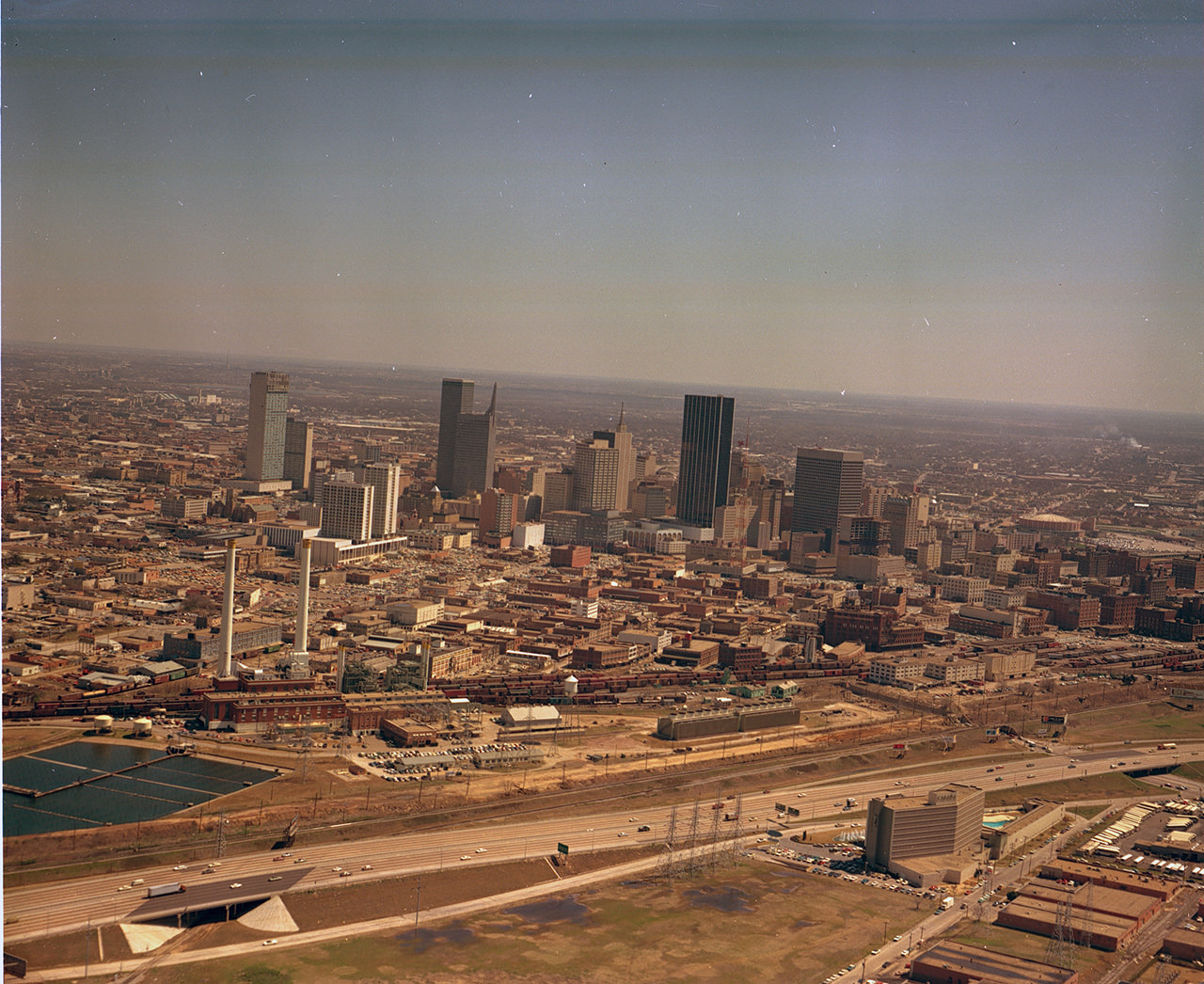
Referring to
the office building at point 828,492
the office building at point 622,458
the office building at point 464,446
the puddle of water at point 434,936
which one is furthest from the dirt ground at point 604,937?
the office building at point 464,446

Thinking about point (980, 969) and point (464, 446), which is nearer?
point (980, 969)

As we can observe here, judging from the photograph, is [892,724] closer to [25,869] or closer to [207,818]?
[207,818]

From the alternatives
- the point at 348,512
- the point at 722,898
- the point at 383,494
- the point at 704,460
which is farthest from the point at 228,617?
the point at 704,460

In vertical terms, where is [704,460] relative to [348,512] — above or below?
above

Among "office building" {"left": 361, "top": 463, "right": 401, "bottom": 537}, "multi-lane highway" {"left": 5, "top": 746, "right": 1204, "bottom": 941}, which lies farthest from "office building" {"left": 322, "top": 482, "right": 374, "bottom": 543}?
"multi-lane highway" {"left": 5, "top": 746, "right": 1204, "bottom": 941}

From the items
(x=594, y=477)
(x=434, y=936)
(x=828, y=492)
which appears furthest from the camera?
(x=594, y=477)

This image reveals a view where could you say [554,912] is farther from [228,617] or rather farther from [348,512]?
[348,512]
